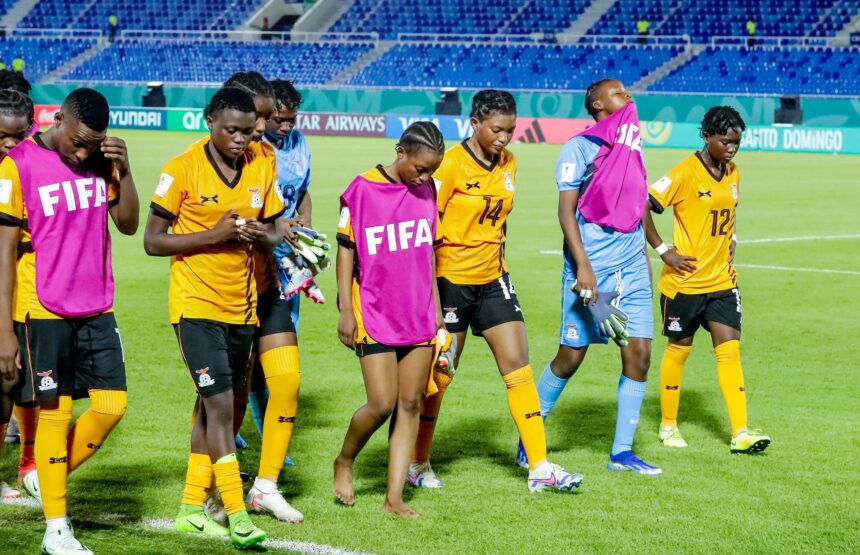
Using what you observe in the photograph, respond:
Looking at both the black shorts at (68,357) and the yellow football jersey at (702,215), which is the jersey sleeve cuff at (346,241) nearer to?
the black shorts at (68,357)

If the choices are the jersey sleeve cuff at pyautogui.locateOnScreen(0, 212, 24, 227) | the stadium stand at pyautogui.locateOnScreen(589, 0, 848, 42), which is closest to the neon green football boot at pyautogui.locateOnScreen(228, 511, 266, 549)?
the jersey sleeve cuff at pyautogui.locateOnScreen(0, 212, 24, 227)

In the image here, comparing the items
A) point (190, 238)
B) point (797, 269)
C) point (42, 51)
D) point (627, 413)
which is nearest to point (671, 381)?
point (627, 413)

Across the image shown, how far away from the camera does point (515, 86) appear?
48.1m

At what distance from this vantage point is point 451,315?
22.7ft

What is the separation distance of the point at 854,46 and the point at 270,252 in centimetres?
4108

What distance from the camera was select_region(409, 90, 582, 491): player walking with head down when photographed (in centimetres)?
682

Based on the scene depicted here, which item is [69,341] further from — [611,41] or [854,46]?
[611,41]

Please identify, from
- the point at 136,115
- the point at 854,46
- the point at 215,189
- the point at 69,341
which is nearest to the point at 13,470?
the point at 69,341

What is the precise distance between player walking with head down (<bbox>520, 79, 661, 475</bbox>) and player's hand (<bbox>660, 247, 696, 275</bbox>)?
0.62 m

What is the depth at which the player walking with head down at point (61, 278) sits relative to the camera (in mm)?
5453

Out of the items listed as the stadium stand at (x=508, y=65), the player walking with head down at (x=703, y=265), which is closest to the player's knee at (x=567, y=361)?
the player walking with head down at (x=703, y=265)

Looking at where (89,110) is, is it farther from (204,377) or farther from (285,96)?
(285,96)

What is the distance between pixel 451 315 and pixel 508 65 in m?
43.0

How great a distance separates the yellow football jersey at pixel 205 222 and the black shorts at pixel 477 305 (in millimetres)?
1384
